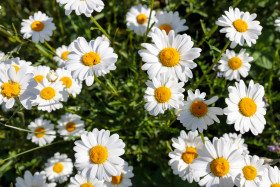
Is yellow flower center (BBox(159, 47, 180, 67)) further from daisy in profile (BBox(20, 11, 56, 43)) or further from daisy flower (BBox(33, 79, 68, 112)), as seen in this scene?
daisy in profile (BBox(20, 11, 56, 43))

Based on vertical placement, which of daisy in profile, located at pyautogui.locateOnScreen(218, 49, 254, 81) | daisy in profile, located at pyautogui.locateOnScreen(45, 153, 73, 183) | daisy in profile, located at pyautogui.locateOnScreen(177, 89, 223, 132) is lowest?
daisy in profile, located at pyautogui.locateOnScreen(45, 153, 73, 183)

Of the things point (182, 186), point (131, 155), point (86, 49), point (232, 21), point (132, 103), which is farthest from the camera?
point (131, 155)

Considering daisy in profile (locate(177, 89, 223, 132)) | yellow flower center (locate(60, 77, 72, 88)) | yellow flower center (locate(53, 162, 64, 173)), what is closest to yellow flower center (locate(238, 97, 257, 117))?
daisy in profile (locate(177, 89, 223, 132))

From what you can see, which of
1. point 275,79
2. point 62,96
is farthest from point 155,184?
point 275,79

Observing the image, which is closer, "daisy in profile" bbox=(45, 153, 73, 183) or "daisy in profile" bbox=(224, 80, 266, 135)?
"daisy in profile" bbox=(224, 80, 266, 135)

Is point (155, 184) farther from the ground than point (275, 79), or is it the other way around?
point (275, 79)

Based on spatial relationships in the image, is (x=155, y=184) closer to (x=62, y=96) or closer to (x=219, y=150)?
(x=219, y=150)
